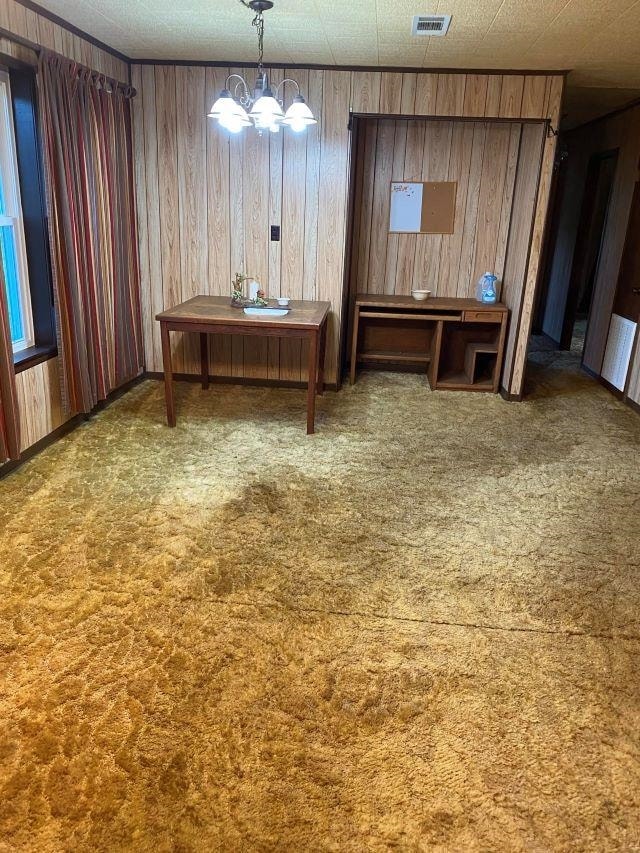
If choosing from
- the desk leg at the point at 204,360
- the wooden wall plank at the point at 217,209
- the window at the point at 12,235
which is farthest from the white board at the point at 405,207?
the window at the point at 12,235

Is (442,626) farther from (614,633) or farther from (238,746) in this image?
(238,746)

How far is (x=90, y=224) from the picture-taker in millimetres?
4184

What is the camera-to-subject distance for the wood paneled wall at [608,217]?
5.68 meters

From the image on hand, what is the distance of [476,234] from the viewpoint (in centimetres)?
562

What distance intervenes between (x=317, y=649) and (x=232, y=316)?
Result: 99.8 inches

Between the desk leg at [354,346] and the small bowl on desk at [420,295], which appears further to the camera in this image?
the small bowl on desk at [420,295]

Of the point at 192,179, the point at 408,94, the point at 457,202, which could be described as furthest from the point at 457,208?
the point at 192,179

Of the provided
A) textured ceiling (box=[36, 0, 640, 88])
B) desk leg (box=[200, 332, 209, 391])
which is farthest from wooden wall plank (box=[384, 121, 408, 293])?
desk leg (box=[200, 332, 209, 391])

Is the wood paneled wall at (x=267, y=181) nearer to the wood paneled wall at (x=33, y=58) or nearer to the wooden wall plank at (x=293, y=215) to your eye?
the wooden wall plank at (x=293, y=215)

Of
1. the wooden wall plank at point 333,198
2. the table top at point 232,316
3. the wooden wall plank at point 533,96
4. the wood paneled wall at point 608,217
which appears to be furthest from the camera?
the wood paneled wall at point 608,217

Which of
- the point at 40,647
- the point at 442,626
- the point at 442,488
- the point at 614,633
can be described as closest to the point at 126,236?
the point at 442,488

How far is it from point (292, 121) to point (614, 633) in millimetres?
2983

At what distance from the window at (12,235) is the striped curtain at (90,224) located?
203 millimetres

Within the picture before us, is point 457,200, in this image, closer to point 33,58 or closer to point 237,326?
point 237,326
